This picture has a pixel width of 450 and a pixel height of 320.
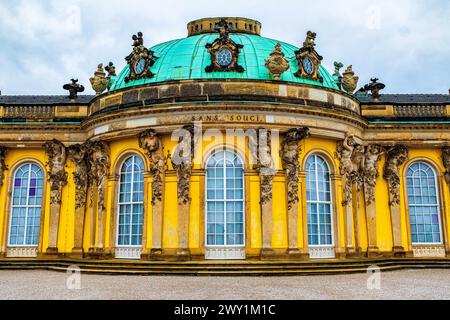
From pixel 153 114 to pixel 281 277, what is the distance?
8.12m

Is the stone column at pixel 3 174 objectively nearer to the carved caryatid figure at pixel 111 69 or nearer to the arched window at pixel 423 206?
the carved caryatid figure at pixel 111 69

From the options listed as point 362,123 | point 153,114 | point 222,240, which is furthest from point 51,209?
point 362,123

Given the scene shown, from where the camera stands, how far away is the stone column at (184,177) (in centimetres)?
1802

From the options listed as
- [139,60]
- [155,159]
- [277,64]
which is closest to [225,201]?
[155,159]

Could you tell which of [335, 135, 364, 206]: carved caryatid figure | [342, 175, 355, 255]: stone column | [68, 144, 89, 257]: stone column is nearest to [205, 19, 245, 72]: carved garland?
[335, 135, 364, 206]: carved caryatid figure

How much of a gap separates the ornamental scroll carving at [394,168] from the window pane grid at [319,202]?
3.61 meters

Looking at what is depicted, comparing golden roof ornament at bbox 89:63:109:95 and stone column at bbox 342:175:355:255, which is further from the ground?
golden roof ornament at bbox 89:63:109:95

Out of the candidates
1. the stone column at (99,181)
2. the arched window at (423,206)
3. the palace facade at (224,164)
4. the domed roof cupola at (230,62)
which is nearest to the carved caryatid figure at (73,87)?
the palace facade at (224,164)

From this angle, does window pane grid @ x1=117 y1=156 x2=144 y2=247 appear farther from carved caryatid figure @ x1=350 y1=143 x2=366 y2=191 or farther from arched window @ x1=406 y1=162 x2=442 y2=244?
arched window @ x1=406 y1=162 x2=442 y2=244

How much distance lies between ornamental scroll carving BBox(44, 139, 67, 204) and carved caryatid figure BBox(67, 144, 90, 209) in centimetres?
85

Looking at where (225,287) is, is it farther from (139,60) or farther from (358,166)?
(139,60)

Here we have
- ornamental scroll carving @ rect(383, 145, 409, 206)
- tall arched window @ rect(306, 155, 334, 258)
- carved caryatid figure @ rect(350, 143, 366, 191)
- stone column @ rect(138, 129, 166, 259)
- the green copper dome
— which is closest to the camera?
stone column @ rect(138, 129, 166, 259)

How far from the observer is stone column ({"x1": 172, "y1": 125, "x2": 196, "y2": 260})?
59.1ft

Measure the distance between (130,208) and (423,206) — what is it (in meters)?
13.2
